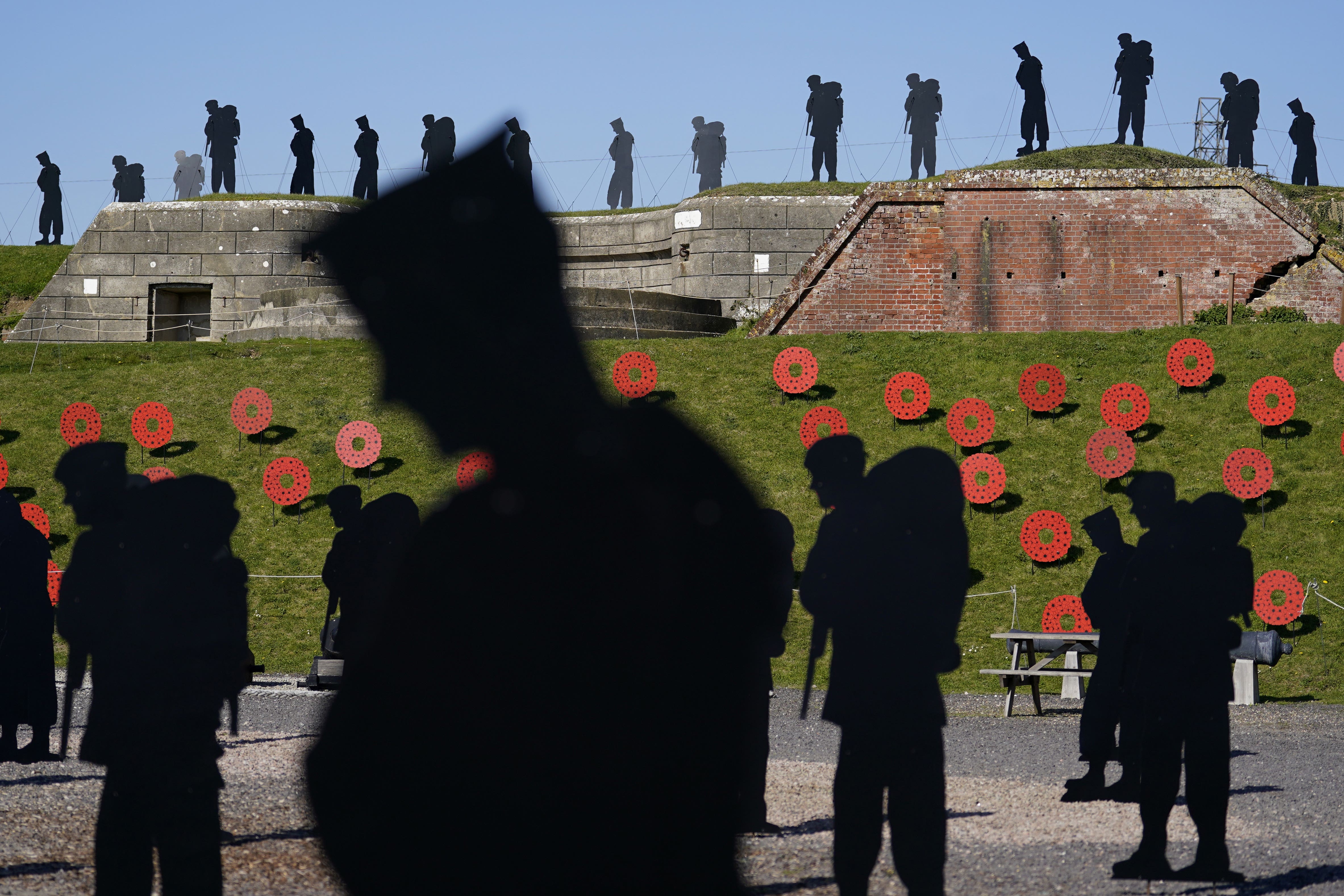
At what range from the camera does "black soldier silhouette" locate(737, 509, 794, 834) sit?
216cm

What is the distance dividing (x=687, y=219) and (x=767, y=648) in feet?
73.4

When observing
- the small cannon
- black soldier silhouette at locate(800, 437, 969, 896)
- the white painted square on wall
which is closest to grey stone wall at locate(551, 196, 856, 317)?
the white painted square on wall

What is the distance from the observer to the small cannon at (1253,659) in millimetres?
9195

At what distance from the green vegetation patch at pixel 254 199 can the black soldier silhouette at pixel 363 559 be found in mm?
19235

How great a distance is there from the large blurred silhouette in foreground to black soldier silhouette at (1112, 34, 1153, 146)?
989 inches

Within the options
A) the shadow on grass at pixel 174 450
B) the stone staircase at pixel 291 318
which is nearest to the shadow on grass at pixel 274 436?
the shadow on grass at pixel 174 450

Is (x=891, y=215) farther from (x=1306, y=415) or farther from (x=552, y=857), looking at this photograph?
(x=552, y=857)

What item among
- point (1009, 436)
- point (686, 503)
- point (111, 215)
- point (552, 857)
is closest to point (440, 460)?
point (686, 503)

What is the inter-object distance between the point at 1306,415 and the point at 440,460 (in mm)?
13528

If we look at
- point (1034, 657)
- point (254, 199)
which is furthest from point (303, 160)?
point (1034, 657)

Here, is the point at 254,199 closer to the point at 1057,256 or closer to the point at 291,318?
the point at 291,318

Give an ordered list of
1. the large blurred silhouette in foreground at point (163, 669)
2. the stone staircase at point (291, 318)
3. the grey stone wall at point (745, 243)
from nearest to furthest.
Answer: the large blurred silhouette in foreground at point (163, 669)
the stone staircase at point (291, 318)
the grey stone wall at point (745, 243)

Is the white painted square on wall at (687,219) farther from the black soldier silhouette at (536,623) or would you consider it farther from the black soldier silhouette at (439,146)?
the black soldier silhouette at (536,623)

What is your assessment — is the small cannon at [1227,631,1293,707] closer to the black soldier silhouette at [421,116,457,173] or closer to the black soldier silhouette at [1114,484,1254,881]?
the black soldier silhouette at [1114,484,1254,881]
